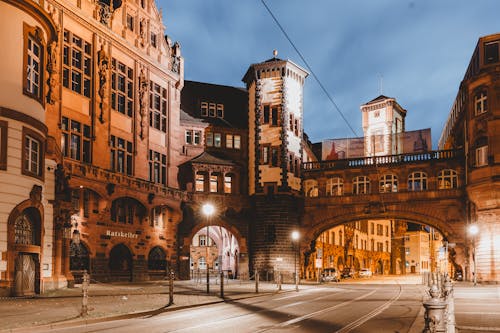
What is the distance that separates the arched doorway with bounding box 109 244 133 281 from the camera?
42.1 m

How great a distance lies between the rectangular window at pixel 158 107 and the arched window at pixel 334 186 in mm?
15529

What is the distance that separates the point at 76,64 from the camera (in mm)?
39438

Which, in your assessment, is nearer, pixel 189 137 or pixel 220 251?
pixel 189 137

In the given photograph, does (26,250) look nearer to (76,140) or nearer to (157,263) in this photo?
(76,140)

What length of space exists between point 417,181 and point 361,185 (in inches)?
188

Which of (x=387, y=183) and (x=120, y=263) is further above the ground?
(x=387, y=183)

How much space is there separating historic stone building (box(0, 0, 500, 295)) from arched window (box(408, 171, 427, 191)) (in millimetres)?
121

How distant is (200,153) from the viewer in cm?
5200

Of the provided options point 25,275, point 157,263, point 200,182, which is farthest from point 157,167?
point 25,275

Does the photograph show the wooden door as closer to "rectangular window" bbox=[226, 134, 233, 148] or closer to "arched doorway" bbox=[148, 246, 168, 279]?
"arched doorway" bbox=[148, 246, 168, 279]

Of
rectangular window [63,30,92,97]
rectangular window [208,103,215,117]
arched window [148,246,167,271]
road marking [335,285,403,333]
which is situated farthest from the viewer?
rectangular window [208,103,215,117]

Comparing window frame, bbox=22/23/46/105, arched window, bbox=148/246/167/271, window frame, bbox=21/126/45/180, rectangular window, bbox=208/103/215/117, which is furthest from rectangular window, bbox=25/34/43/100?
rectangular window, bbox=208/103/215/117

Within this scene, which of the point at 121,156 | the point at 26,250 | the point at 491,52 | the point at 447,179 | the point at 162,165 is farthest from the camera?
the point at 447,179

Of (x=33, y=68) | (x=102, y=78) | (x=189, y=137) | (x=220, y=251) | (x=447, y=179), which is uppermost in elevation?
(x=102, y=78)
